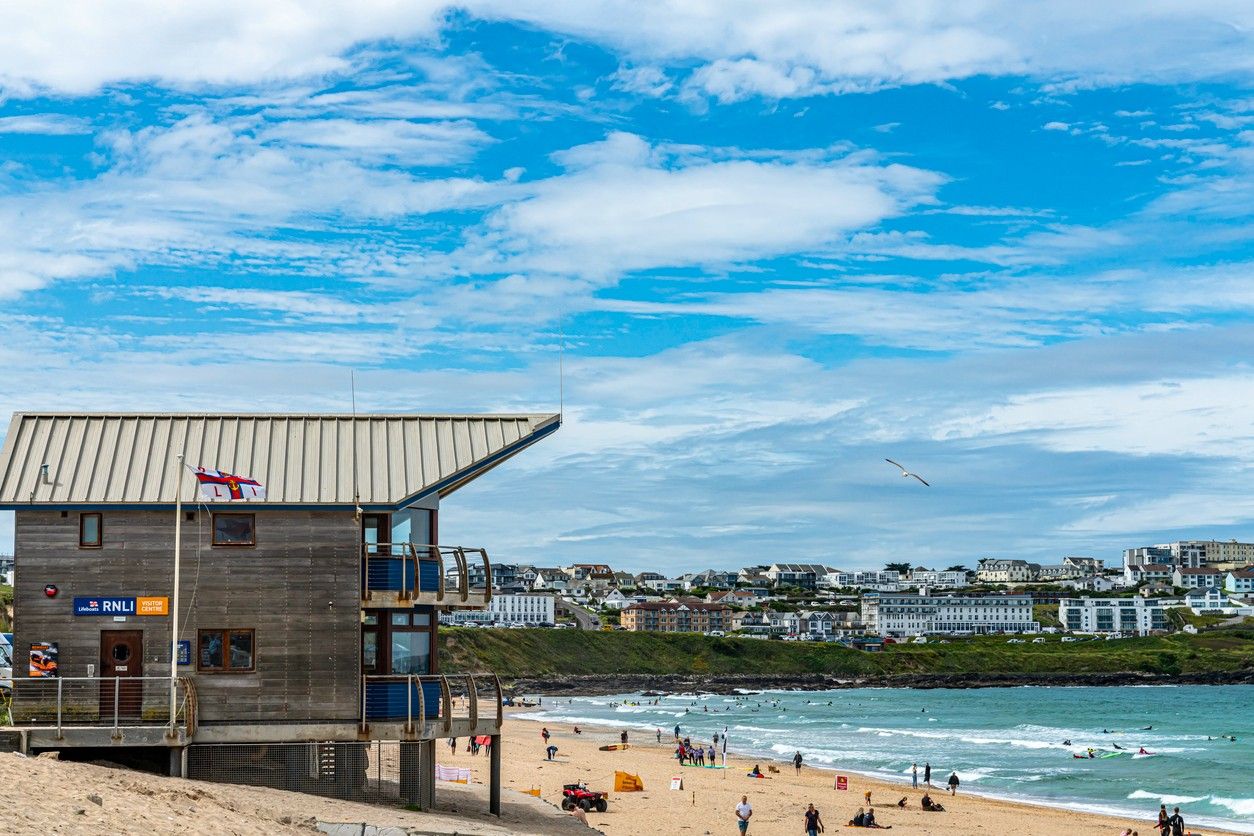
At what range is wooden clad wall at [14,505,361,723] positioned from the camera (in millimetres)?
25719

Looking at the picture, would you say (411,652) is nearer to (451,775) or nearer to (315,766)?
(315,766)

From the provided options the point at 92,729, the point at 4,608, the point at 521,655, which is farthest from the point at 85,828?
the point at 521,655

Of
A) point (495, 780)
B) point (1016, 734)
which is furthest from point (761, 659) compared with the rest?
point (495, 780)

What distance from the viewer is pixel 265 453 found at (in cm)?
2675

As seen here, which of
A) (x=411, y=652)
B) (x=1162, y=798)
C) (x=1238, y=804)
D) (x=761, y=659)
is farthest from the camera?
(x=761, y=659)

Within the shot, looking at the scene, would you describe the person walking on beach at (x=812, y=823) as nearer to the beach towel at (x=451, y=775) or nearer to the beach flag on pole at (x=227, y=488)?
the beach towel at (x=451, y=775)

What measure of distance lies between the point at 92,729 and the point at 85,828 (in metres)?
8.10

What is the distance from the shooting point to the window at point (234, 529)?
2611cm

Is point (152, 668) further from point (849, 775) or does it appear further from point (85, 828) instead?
point (849, 775)

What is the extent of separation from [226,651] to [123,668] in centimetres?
190

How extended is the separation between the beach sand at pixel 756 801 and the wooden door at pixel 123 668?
48.3ft

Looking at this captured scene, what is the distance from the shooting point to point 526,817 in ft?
97.1

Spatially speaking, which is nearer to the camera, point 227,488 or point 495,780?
point 227,488

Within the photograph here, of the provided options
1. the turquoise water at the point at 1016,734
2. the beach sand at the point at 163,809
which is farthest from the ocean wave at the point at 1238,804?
the beach sand at the point at 163,809
